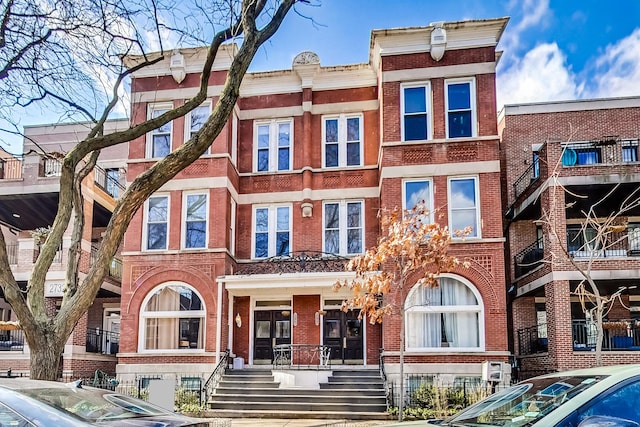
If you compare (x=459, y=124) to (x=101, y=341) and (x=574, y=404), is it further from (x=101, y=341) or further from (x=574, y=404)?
(x=574, y=404)

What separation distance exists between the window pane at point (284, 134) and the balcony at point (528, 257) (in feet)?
30.2

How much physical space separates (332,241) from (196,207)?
483cm

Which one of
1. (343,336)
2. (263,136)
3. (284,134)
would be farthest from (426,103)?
(343,336)

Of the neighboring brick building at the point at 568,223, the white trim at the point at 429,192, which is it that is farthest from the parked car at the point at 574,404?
the white trim at the point at 429,192

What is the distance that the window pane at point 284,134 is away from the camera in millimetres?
22703

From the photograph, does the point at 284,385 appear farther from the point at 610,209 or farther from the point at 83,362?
the point at 610,209

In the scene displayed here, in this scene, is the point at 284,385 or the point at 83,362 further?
the point at 83,362

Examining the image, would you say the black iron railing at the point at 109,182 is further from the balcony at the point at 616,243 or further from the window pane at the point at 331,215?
the balcony at the point at 616,243

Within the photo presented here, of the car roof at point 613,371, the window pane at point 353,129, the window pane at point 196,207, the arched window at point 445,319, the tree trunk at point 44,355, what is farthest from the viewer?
the window pane at point 353,129

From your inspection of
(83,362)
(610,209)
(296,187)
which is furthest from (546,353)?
(83,362)

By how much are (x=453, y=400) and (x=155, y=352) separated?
9.47 meters

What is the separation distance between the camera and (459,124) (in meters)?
20.2

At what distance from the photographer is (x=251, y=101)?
2300 cm

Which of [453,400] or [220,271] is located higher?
[220,271]
